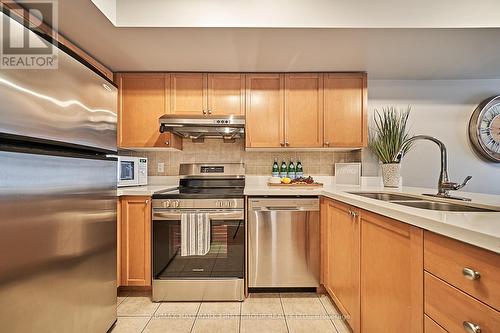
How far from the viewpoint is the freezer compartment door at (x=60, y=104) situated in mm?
891

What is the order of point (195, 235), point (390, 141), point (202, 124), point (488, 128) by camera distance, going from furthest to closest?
1. point (488, 128)
2. point (390, 141)
3. point (202, 124)
4. point (195, 235)

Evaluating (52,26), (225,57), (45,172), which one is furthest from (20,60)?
(225,57)

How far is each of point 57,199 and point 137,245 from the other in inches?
43.2

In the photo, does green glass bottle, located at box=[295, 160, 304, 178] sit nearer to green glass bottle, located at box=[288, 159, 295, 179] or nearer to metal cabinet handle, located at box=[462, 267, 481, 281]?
green glass bottle, located at box=[288, 159, 295, 179]

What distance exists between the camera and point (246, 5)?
168cm

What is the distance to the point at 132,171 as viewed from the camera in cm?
233

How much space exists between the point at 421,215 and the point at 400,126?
80.7 inches

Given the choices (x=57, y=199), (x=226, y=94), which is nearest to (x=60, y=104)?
(x=57, y=199)

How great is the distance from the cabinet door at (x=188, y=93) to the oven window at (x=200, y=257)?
44.5 inches

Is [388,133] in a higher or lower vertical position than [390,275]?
higher

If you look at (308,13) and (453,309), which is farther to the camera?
(308,13)

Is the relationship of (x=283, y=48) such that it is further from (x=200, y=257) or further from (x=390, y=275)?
(x=200, y=257)

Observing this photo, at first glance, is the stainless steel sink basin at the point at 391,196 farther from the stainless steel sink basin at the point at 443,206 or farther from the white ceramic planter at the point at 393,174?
the white ceramic planter at the point at 393,174

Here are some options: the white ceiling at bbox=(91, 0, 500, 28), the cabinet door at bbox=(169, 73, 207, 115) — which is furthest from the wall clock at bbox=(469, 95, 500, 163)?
the cabinet door at bbox=(169, 73, 207, 115)
